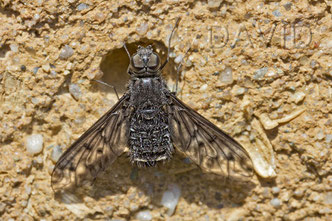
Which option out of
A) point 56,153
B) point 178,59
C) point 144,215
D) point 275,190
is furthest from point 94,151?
point 275,190

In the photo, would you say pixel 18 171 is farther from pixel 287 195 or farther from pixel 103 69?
pixel 287 195

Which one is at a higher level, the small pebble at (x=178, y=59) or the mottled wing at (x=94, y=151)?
the small pebble at (x=178, y=59)

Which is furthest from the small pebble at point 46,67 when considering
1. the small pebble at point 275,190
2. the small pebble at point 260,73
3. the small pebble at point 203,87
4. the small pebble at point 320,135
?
the small pebble at point 320,135

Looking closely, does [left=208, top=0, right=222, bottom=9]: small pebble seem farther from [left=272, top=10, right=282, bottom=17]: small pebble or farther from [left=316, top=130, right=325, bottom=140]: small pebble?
[left=316, top=130, right=325, bottom=140]: small pebble

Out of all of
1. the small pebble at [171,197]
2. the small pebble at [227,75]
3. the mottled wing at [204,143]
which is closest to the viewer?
the mottled wing at [204,143]

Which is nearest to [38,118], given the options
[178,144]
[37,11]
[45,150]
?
[45,150]

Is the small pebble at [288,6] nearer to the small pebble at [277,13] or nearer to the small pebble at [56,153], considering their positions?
the small pebble at [277,13]

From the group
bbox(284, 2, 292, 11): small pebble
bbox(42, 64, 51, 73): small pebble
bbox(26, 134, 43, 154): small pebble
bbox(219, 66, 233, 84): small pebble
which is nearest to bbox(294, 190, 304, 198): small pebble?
bbox(219, 66, 233, 84): small pebble
